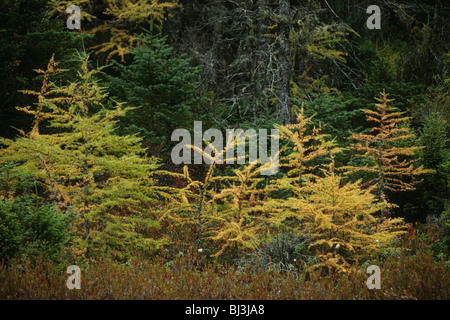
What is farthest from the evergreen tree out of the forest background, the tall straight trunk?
the tall straight trunk

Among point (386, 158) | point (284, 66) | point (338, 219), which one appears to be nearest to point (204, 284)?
point (338, 219)

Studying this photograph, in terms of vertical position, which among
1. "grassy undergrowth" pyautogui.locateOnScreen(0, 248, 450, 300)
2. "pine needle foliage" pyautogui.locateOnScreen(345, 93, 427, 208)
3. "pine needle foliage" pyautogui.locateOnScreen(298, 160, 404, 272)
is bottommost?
"grassy undergrowth" pyautogui.locateOnScreen(0, 248, 450, 300)

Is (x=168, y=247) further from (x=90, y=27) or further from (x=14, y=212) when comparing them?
(x=90, y=27)

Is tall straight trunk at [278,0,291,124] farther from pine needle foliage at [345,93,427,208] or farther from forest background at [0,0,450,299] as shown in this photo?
pine needle foliage at [345,93,427,208]

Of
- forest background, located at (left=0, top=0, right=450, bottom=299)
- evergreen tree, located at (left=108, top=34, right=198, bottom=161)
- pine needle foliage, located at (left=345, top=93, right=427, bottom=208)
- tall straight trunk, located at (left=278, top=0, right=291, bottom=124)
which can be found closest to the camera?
forest background, located at (left=0, top=0, right=450, bottom=299)

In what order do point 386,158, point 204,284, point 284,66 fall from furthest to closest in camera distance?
point 284,66 → point 386,158 → point 204,284

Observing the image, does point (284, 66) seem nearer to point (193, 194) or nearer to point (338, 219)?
point (338, 219)

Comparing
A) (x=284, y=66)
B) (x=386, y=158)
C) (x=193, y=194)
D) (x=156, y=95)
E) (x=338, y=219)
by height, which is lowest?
(x=338, y=219)

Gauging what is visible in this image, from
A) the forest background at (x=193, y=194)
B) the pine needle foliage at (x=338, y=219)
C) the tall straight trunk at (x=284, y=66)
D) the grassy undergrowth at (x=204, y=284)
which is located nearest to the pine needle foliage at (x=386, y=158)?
the forest background at (x=193, y=194)

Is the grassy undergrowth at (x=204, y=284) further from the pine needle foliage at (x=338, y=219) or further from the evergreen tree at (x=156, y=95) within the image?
the evergreen tree at (x=156, y=95)

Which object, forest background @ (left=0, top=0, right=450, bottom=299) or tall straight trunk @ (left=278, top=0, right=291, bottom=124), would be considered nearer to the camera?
forest background @ (left=0, top=0, right=450, bottom=299)

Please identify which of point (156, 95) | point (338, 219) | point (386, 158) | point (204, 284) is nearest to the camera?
point (204, 284)

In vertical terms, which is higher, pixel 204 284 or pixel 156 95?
pixel 156 95
